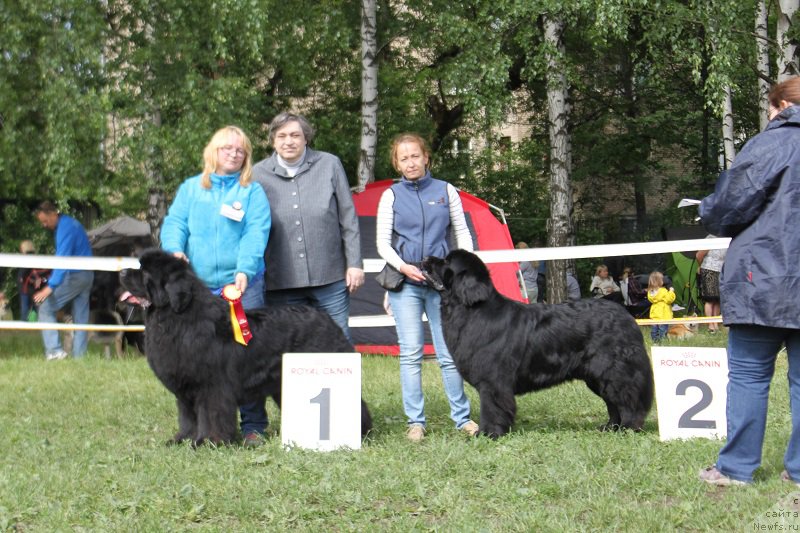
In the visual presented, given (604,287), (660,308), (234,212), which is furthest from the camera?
(604,287)

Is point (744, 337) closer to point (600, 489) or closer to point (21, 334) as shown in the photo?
point (600, 489)

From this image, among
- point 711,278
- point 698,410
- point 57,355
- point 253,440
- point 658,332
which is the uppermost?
point 711,278

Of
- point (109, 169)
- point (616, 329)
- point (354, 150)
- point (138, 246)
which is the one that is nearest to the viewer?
point (616, 329)

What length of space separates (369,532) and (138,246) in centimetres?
1162

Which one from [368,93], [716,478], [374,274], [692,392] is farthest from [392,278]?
[368,93]

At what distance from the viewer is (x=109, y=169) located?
36.4 ft

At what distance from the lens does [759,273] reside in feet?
11.2

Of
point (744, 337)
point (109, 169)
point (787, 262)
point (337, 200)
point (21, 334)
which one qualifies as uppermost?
point (109, 169)

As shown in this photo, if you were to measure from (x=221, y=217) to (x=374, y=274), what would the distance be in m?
4.75

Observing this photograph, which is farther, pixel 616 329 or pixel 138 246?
pixel 138 246

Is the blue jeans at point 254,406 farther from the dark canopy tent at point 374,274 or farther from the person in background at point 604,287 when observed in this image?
the person in background at point 604,287

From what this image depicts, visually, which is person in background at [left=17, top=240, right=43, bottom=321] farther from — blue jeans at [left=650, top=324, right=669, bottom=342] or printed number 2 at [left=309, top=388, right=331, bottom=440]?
blue jeans at [left=650, top=324, right=669, bottom=342]

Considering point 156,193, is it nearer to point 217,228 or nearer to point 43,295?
point 43,295

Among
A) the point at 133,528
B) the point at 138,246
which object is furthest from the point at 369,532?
the point at 138,246
